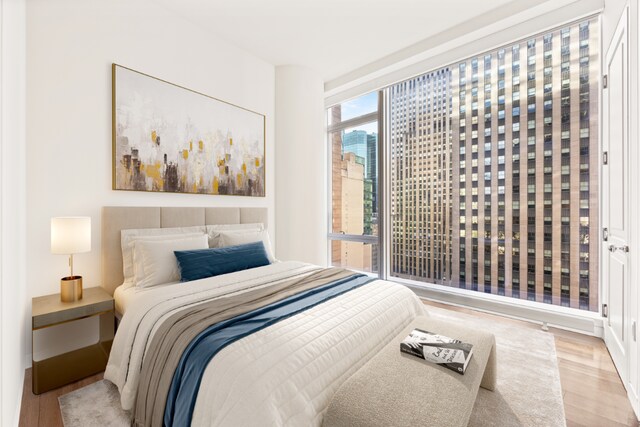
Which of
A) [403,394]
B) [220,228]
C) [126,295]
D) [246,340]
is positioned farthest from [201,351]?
[220,228]

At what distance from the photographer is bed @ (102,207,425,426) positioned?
1.17 meters

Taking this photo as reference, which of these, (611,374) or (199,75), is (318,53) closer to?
(199,75)

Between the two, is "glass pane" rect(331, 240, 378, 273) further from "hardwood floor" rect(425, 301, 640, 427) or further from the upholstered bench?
the upholstered bench

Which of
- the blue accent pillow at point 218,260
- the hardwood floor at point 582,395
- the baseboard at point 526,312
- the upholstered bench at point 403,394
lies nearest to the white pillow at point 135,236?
the blue accent pillow at point 218,260

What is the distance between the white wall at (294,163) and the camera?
4102 mm

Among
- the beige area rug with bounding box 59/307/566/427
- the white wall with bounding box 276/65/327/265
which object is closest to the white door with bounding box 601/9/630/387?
the beige area rug with bounding box 59/307/566/427

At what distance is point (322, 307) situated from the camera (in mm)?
1792

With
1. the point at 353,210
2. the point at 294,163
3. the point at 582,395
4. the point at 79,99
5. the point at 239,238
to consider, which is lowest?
the point at 582,395

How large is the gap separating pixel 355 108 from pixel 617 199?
335cm

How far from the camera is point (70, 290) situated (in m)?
2.11

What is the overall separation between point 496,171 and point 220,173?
123 inches

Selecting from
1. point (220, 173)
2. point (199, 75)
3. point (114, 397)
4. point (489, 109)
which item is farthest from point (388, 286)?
point (199, 75)

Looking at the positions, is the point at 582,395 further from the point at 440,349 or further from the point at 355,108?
the point at 355,108

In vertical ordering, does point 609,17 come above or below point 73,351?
above
